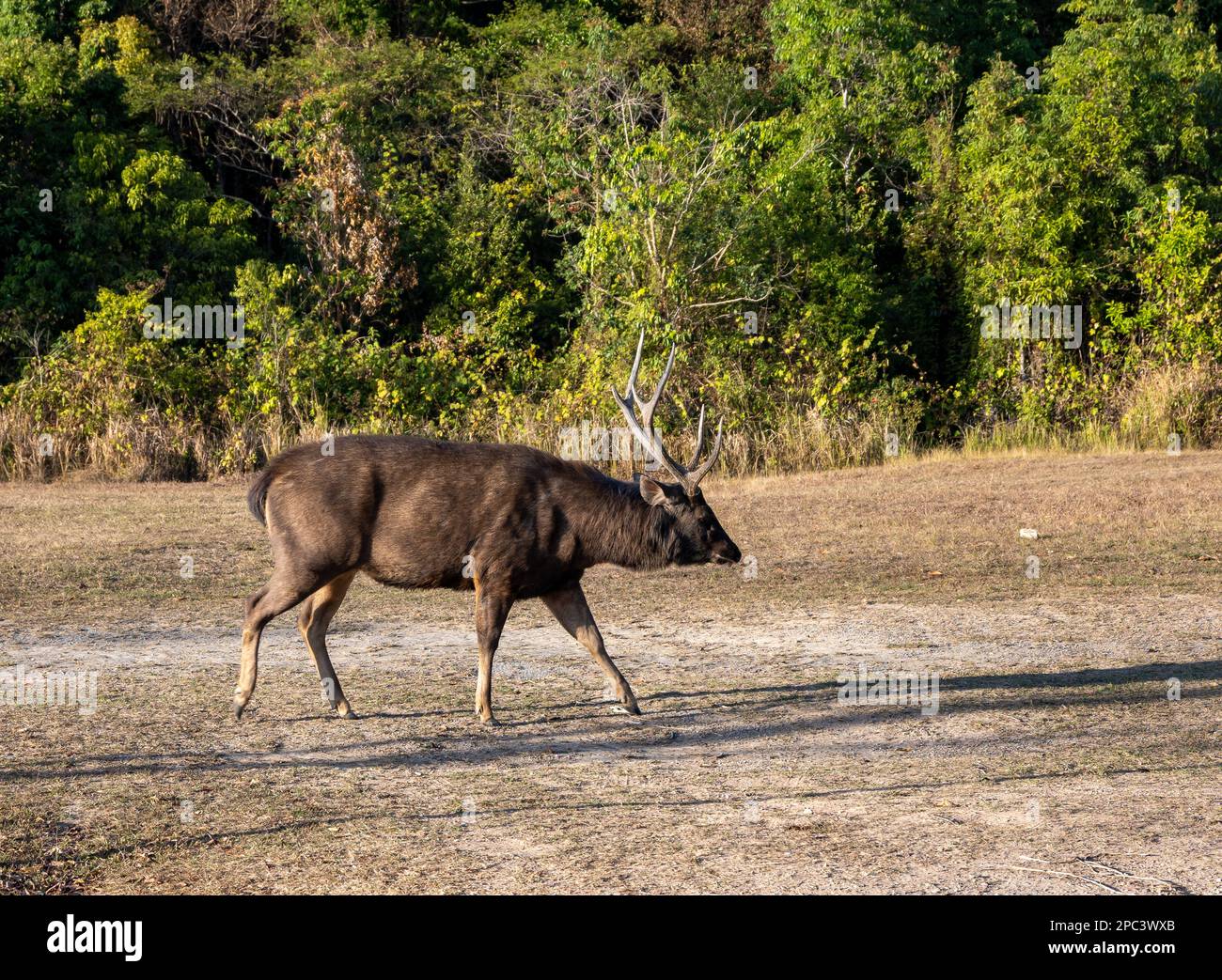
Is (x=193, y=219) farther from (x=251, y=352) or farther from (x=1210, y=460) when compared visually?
(x=1210, y=460)

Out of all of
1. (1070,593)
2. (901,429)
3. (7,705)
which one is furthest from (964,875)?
(901,429)

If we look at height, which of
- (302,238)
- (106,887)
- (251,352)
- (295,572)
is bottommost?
(106,887)

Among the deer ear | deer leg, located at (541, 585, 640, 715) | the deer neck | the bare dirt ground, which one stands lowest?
the bare dirt ground

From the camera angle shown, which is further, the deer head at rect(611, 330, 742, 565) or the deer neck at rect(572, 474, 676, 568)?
the deer head at rect(611, 330, 742, 565)

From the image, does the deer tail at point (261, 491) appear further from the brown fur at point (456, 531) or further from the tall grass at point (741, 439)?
the tall grass at point (741, 439)

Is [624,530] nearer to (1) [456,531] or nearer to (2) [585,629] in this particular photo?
(2) [585,629]

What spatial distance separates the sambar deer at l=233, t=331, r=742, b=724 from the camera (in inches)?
337

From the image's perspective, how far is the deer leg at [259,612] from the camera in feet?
27.8

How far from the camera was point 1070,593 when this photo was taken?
13109 mm

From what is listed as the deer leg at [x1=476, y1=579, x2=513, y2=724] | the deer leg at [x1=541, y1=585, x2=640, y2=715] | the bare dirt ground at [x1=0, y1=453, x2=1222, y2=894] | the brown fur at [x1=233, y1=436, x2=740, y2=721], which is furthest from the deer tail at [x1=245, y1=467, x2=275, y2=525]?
the deer leg at [x1=541, y1=585, x2=640, y2=715]

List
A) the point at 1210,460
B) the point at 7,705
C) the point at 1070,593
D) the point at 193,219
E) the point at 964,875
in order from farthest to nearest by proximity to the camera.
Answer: the point at 193,219 < the point at 1210,460 < the point at 1070,593 < the point at 7,705 < the point at 964,875

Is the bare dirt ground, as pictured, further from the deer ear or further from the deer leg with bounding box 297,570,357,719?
the deer ear

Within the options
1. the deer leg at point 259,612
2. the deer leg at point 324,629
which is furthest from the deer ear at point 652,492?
the deer leg at point 259,612
